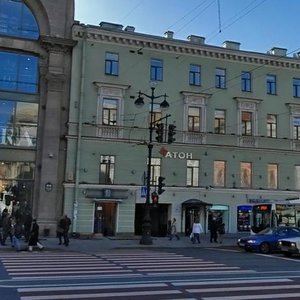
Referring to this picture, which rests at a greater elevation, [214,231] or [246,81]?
[246,81]

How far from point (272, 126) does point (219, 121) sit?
4.86 m

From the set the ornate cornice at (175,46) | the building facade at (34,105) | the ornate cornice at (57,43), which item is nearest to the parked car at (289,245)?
the building facade at (34,105)

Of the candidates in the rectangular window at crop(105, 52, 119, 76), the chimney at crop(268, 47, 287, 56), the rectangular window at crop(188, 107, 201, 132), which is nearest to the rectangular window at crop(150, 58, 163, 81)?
the rectangular window at crop(105, 52, 119, 76)

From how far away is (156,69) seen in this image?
37.8 metres

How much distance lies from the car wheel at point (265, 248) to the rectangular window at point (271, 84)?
61.2ft

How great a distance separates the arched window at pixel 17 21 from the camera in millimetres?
34938

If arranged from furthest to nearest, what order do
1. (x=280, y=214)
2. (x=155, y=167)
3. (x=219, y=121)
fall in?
(x=219, y=121) → (x=155, y=167) → (x=280, y=214)

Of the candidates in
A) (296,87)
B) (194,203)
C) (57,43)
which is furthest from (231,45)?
(57,43)

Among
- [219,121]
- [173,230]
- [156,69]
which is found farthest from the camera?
[219,121]

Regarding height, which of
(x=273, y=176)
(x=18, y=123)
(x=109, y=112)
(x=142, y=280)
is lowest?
(x=142, y=280)

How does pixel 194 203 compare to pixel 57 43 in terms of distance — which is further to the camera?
pixel 194 203

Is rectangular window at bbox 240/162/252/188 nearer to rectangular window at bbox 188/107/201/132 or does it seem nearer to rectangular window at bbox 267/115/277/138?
rectangular window at bbox 267/115/277/138

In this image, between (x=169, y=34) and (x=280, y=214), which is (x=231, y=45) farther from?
(x=280, y=214)

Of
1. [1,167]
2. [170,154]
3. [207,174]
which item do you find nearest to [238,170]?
[207,174]
